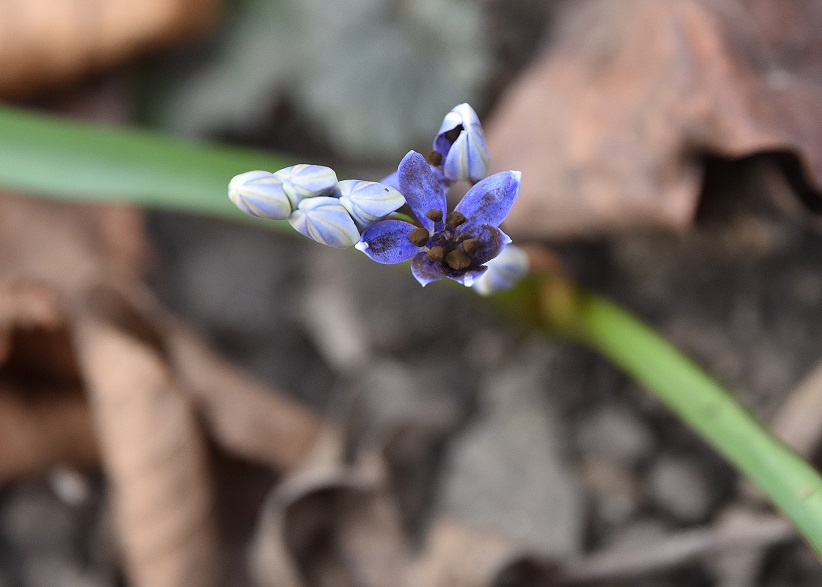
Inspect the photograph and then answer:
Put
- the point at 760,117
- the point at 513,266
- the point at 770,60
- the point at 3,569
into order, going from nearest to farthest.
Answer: the point at 513,266, the point at 760,117, the point at 770,60, the point at 3,569

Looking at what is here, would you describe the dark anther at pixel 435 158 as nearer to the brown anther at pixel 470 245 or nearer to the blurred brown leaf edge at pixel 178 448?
the brown anther at pixel 470 245

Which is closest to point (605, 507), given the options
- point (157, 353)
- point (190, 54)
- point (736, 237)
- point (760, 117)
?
point (736, 237)

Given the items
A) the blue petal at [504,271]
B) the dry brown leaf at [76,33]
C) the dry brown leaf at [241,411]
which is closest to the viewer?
the blue petal at [504,271]

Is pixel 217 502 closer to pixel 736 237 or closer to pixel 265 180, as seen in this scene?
pixel 265 180

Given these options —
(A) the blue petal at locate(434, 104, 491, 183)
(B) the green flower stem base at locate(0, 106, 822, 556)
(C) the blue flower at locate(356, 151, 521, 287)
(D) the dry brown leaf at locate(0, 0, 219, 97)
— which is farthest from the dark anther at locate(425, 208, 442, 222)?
(D) the dry brown leaf at locate(0, 0, 219, 97)

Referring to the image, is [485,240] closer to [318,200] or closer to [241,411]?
[318,200]

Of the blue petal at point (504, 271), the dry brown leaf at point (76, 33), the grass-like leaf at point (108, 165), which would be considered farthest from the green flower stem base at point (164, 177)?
the dry brown leaf at point (76, 33)
